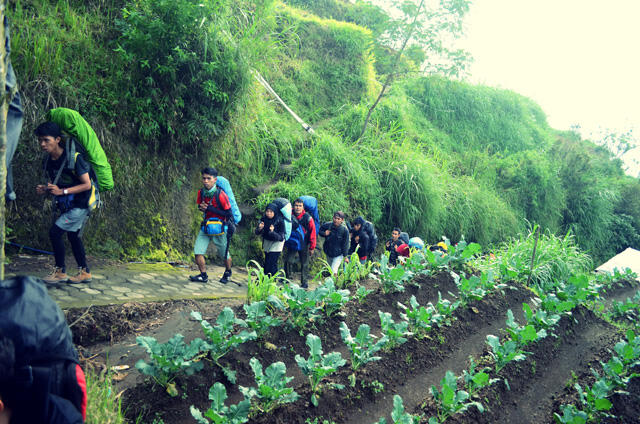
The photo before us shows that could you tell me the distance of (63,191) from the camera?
390cm

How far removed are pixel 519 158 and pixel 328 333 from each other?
1302cm

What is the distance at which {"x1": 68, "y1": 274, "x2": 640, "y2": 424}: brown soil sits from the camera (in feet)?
9.86

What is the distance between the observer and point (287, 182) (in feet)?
26.5

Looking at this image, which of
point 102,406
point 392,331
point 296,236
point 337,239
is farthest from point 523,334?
point 102,406

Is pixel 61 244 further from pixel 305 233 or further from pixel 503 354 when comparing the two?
pixel 503 354

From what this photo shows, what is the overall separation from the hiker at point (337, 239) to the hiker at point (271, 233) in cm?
115

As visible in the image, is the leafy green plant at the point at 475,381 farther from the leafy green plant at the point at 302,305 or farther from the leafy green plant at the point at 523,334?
the leafy green plant at the point at 302,305

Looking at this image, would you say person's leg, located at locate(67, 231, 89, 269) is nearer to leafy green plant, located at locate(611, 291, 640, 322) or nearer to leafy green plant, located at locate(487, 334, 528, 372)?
A: leafy green plant, located at locate(487, 334, 528, 372)

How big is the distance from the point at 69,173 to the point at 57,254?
859 mm

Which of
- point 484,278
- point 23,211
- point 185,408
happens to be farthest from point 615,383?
point 23,211

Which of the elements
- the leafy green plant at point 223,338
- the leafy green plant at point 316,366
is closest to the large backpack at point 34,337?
the leafy green plant at point 223,338

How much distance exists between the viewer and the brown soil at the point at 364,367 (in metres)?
3.01

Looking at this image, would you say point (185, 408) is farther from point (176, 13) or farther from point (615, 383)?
point (176, 13)

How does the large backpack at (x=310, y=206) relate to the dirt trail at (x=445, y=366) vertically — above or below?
above
